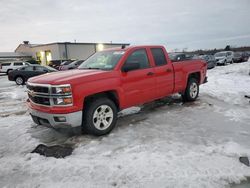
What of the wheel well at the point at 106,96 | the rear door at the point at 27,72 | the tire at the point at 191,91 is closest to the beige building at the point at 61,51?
the rear door at the point at 27,72

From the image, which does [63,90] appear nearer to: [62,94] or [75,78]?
[62,94]

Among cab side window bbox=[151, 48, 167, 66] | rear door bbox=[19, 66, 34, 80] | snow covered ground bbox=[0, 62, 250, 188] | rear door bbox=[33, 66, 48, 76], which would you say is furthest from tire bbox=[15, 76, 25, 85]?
cab side window bbox=[151, 48, 167, 66]

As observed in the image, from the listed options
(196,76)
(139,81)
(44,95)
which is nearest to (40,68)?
(196,76)

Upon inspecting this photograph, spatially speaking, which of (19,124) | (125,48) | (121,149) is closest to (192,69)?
(125,48)

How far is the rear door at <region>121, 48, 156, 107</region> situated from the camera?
593 cm

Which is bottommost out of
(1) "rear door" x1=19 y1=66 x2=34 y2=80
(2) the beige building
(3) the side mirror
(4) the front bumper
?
(4) the front bumper

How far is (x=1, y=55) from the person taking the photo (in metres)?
51.3

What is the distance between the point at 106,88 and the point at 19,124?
2.91 metres

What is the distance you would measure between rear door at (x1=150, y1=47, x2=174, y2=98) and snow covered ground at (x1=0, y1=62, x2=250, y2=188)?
0.68m

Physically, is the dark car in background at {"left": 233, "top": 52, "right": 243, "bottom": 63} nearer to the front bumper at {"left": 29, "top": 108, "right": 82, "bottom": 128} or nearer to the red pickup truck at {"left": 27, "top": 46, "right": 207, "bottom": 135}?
the red pickup truck at {"left": 27, "top": 46, "right": 207, "bottom": 135}

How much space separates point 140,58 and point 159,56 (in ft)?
2.61

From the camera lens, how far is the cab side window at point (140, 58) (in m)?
6.18

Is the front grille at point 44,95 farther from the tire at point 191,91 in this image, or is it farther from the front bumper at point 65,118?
the tire at point 191,91

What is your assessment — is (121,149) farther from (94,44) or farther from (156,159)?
(94,44)
